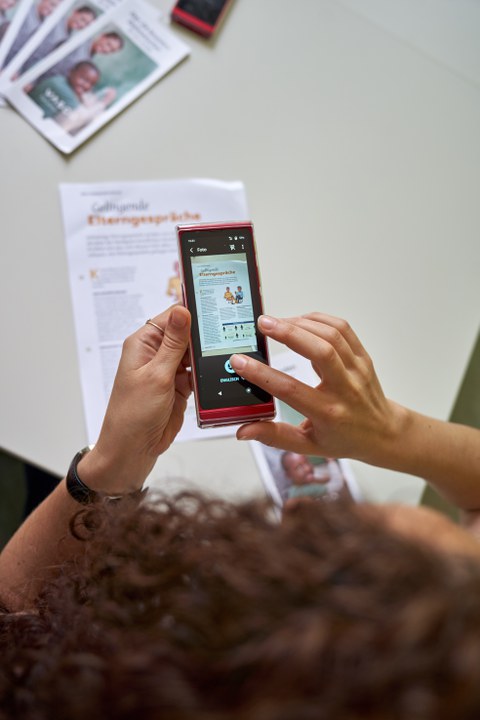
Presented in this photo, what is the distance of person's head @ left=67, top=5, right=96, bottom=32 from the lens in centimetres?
93

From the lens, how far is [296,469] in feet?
2.83

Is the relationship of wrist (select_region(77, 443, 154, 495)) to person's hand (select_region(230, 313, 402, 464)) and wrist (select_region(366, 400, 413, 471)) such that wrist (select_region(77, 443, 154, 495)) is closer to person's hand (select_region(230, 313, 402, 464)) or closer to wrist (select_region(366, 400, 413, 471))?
person's hand (select_region(230, 313, 402, 464))

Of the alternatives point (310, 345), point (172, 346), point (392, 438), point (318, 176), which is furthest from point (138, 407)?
point (318, 176)

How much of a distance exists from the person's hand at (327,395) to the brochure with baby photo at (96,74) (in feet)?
1.65

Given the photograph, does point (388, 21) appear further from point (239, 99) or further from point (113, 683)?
point (113, 683)

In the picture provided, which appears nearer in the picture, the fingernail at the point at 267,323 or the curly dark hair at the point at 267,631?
the curly dark hair at the point at 267,631

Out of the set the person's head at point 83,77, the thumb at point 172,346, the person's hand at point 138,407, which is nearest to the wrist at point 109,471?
the person's hand at point 138,407

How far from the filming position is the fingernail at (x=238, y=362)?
62 centimetres

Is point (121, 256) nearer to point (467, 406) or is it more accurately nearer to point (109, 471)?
point (109, 471)

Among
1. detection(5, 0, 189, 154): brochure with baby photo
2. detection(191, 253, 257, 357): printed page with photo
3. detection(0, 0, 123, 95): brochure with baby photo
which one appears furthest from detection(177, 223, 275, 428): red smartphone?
detection(0, 0, 123, 95): brochure with baby photo

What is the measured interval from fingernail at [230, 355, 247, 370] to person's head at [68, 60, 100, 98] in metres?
0.55

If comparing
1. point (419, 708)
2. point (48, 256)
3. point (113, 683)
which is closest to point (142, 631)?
point (113, 683)

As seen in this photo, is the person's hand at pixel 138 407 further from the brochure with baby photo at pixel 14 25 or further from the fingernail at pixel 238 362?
the brochure with baby photo at pixel 14 25

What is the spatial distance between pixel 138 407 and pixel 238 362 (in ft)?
0.37
